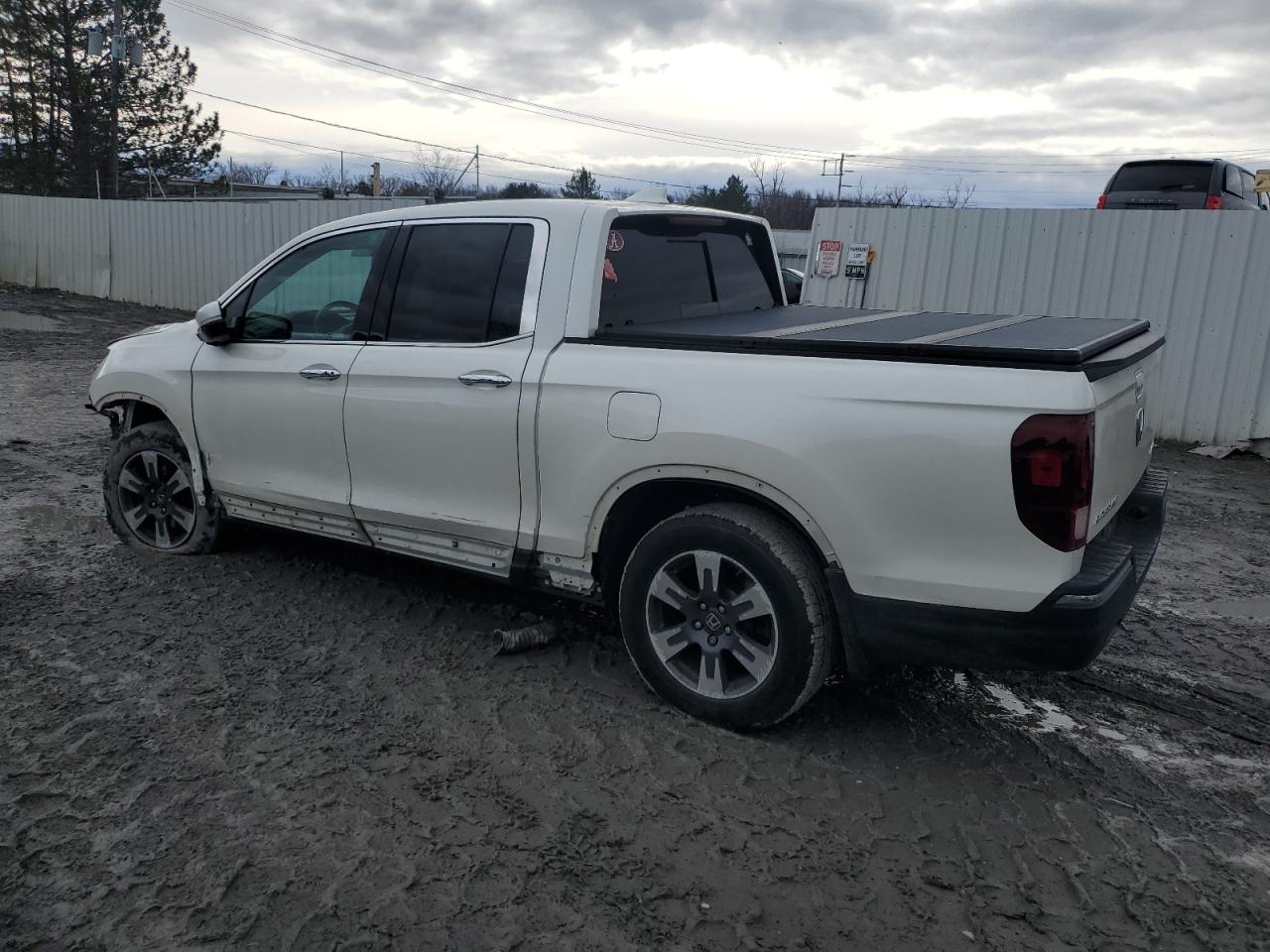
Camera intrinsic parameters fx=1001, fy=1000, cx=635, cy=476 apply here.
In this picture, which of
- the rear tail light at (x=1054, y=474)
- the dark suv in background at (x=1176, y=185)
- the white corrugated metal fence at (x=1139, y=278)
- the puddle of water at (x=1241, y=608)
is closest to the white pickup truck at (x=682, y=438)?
the rear tail light at (x=1054, y=474)

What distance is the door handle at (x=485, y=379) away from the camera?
3857mm

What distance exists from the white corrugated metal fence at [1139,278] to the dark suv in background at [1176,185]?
354 centimetres

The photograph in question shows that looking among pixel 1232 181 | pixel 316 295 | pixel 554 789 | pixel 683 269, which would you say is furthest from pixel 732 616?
pixel 1232 181

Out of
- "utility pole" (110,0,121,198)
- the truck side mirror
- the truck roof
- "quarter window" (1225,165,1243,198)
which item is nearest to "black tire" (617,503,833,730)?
the truck roof

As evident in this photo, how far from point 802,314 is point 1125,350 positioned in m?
1.47

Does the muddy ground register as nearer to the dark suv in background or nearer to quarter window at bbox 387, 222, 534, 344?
quarter window at bbox 387, 222, 534, 344

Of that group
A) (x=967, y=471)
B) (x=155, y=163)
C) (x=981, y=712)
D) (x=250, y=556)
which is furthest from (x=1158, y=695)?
(x=155, y=163)

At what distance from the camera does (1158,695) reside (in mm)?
4020

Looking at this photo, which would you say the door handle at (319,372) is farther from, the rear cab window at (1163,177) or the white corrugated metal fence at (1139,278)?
the rear cab window at (1163,177)

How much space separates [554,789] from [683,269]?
235cm

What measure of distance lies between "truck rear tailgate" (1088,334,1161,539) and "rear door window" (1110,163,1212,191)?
10416mm

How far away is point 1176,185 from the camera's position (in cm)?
1262

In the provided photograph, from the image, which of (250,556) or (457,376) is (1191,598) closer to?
(457,376)

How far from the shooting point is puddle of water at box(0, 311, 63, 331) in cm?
1631
